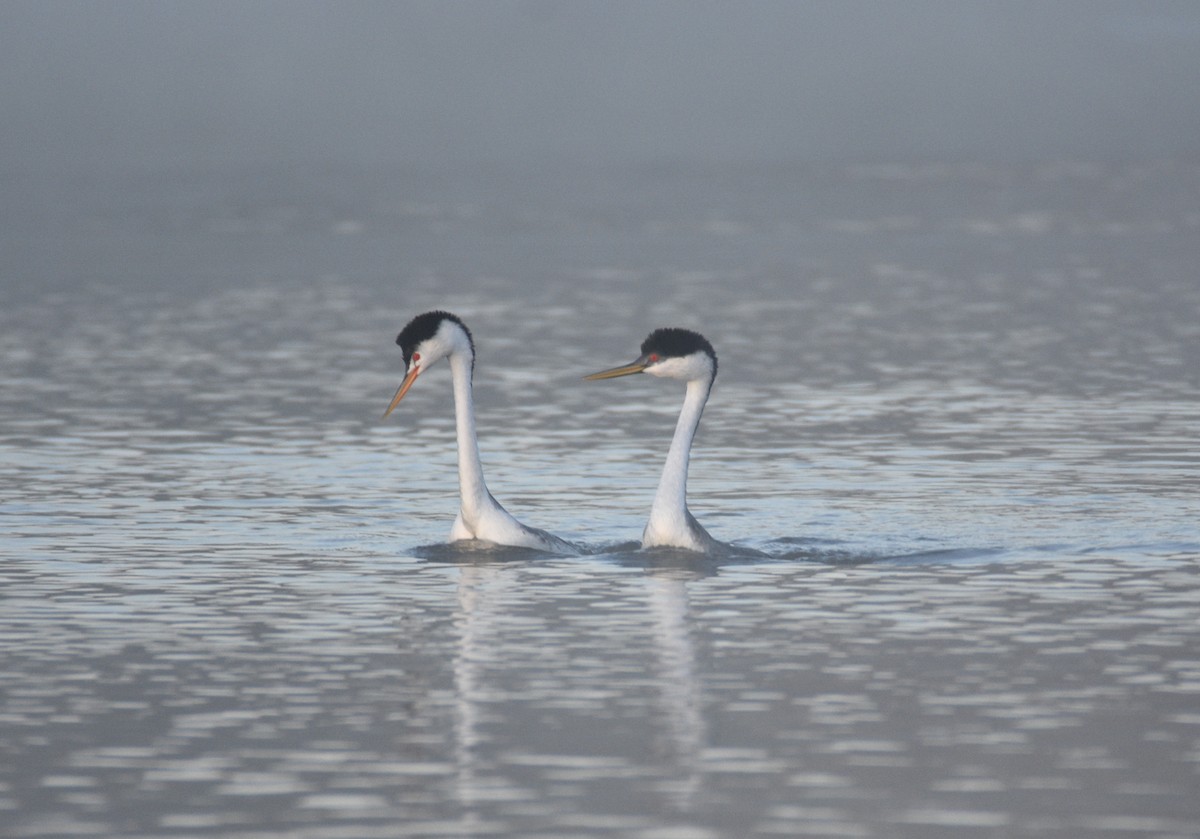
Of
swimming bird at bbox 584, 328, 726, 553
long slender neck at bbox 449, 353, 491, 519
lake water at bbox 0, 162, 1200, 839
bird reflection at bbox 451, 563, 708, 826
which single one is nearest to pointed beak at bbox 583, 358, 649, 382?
swimming bird at bbox 584, 328, 726, 553

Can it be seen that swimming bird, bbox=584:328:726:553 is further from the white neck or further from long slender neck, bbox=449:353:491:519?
long slender neck, bbox=449:353:491:519

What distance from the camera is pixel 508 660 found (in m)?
14.0

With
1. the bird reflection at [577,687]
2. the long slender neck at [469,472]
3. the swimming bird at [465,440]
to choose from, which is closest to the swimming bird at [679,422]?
the bird reflection at [577,687]

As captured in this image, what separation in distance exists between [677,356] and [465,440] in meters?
1.64

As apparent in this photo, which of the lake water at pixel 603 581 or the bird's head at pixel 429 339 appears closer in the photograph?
the lake water at pixel 603 581

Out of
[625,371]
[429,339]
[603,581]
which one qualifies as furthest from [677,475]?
[429,339]

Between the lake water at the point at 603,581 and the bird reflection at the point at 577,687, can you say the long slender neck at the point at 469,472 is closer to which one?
the lake water at the point at 603,581

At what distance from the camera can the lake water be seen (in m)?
11.2

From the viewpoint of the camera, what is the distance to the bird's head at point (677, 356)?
1848 cm

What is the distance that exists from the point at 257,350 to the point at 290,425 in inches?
365

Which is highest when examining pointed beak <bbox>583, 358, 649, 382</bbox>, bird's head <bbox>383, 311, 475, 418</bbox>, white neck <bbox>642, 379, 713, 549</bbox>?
bird's head <bbox>383, 311, 475, 418</bbox>

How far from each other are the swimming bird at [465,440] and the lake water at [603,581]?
7.1 inches

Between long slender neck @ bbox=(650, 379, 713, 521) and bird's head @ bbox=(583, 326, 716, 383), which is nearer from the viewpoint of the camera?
long slender neck @ bbox=(650, 379, 713, 521)

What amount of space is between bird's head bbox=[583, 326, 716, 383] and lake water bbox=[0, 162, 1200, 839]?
51.5 inches
